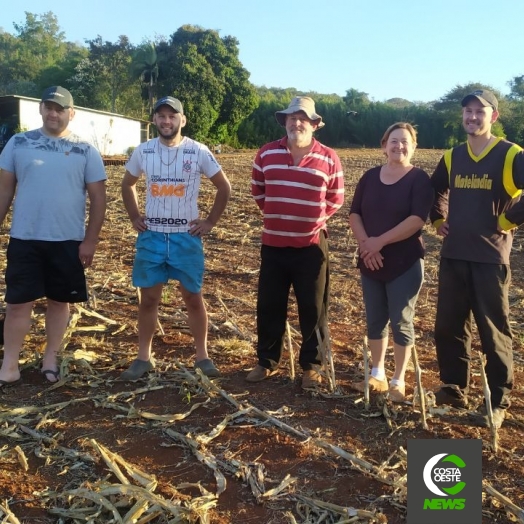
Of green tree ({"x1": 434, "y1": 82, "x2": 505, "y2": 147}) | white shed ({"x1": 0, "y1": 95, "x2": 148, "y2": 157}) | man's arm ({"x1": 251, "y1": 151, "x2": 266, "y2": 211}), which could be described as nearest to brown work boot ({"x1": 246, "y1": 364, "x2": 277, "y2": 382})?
man's arm ({"x1": 251, "y1": 151, "x2": 266, "y2": 211})

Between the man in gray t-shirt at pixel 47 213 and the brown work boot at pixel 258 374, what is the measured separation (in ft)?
4.10

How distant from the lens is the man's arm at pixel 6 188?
163 inches

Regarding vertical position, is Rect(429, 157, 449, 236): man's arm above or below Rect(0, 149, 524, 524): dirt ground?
above

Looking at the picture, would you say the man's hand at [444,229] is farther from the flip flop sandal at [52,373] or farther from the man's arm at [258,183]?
the flip flop sandal at [52,373]

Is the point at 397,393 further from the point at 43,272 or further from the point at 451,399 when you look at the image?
the point at 43,272

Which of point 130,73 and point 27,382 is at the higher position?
point 130,73

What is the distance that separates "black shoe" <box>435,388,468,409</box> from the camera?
396 cm

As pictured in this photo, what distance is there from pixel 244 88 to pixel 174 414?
40.1m

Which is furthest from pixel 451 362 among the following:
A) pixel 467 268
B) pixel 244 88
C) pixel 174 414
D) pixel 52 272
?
pixel 244 88

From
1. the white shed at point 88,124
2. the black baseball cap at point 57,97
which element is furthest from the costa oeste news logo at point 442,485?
the white shed at point 88,124

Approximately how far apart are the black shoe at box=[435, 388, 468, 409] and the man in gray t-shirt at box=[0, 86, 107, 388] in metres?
2.42

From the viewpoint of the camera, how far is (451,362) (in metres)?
4.02

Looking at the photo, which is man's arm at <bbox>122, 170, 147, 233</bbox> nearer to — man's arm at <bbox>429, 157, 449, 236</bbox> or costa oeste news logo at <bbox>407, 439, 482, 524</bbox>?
man's arm at <bbox>429, 157, 449, 236</bbox>

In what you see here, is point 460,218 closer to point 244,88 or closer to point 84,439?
point 84,439
